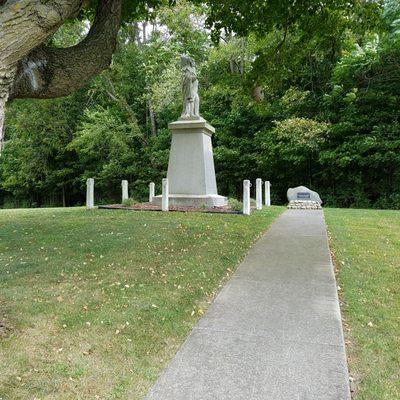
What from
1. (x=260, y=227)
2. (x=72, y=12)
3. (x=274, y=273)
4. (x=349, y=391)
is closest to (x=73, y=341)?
(x=349, y=391)

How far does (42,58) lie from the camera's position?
4.42 metres

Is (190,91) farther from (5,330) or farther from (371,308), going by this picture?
(5,330)

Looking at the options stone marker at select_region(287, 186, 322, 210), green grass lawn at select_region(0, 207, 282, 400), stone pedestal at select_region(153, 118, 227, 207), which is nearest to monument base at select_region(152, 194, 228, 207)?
stone pedestal at select_region(153, 118, 227, 207)

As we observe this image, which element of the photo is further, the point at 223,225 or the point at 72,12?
the point at 223,225

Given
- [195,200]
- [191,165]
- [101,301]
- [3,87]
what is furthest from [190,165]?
[3,87]

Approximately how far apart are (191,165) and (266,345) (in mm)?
9922

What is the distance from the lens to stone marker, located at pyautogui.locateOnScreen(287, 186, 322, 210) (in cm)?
1478

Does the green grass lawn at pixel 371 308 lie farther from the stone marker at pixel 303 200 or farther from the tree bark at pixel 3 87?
the stone marker at pixel 303 200

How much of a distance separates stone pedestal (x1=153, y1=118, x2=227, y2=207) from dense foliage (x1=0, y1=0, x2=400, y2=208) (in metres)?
1.86

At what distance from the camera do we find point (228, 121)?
2245 centimetres

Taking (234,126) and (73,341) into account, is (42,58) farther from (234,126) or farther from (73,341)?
(234,126)

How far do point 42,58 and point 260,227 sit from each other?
246 inches

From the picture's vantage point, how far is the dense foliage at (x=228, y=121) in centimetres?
1767

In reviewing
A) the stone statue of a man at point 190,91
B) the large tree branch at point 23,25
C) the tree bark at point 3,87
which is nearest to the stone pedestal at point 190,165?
the stone statue of a man at point 190,91
